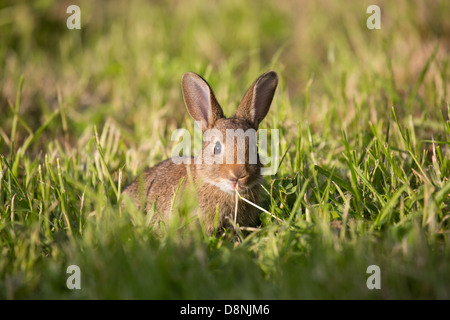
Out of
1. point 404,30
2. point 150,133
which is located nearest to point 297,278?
point 150,133

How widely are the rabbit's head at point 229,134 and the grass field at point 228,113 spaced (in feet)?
0.84

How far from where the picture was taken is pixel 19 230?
3078mm

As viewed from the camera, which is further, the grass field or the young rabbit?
the young rabbit

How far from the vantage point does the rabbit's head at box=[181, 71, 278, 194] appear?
3381 mm

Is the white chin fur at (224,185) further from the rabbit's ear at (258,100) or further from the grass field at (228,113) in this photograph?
the rabbit's ear at (258,100)

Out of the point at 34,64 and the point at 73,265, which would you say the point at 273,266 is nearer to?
the point at 73,265

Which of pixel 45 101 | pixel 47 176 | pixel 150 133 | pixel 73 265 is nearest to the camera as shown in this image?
pixel 73 265

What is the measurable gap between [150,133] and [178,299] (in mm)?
2798

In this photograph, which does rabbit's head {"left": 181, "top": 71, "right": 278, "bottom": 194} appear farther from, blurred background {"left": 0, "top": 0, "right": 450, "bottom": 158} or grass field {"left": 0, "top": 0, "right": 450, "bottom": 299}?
blurred background {"left": 0, "top": 0, "right": 450, "bottom": 158}

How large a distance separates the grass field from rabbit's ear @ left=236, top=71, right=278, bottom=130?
423mm

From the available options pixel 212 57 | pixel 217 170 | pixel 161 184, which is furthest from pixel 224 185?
pixel 212 57

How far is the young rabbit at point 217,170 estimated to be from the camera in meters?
3.42

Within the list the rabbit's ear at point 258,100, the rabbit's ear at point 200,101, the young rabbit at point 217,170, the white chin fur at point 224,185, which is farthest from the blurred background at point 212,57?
the white chin fur at point 224,185

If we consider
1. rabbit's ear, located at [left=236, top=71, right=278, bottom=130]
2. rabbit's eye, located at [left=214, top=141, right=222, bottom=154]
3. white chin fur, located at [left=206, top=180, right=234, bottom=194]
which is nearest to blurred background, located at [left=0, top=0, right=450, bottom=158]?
rabbit's ear, located at [left=236, top=71, right=278, bottom=130]
